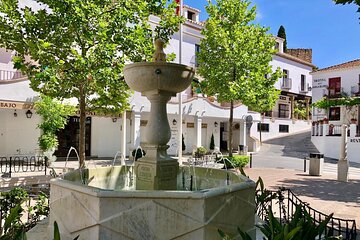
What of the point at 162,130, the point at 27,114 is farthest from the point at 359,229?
the point at 27,114

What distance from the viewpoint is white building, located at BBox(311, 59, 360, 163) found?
1030 inches

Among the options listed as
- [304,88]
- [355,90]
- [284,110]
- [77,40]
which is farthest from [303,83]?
[77,40]

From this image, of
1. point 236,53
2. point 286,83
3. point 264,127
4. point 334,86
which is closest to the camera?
point 236,53

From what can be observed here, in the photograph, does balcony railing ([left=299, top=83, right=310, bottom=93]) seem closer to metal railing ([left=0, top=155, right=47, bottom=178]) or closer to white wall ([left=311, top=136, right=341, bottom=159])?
white wall ([left=311, top=136, right=341, bottom=159])

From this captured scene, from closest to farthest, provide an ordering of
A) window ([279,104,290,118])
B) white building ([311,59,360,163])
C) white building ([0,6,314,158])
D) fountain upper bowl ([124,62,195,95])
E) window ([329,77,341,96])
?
fountain upper bowl ([124,62,195,95]) → white building ([0,6,314,158]) → white building ([311,59,360,163]) → window ([329,77,341,96]) → window ([279,104,290,118])

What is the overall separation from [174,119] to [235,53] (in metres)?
9.00

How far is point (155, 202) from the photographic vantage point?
12.6ft

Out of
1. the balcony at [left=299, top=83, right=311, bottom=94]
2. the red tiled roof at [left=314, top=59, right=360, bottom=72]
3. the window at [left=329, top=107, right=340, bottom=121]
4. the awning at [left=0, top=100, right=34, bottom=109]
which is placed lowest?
the awning at [left=0, top=100, right=34, bottom=109]

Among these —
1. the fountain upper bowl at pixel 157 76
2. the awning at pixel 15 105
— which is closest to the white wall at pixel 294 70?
the awning at pixel 15 105

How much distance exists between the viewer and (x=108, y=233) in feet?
12.5

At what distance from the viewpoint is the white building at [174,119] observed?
17062 millimetres

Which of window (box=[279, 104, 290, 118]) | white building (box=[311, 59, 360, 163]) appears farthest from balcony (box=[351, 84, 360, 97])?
window (box=[279, 104, 290, 118])

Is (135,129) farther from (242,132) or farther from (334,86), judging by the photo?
(334,86)

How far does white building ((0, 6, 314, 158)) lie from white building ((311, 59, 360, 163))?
5.28 meters
